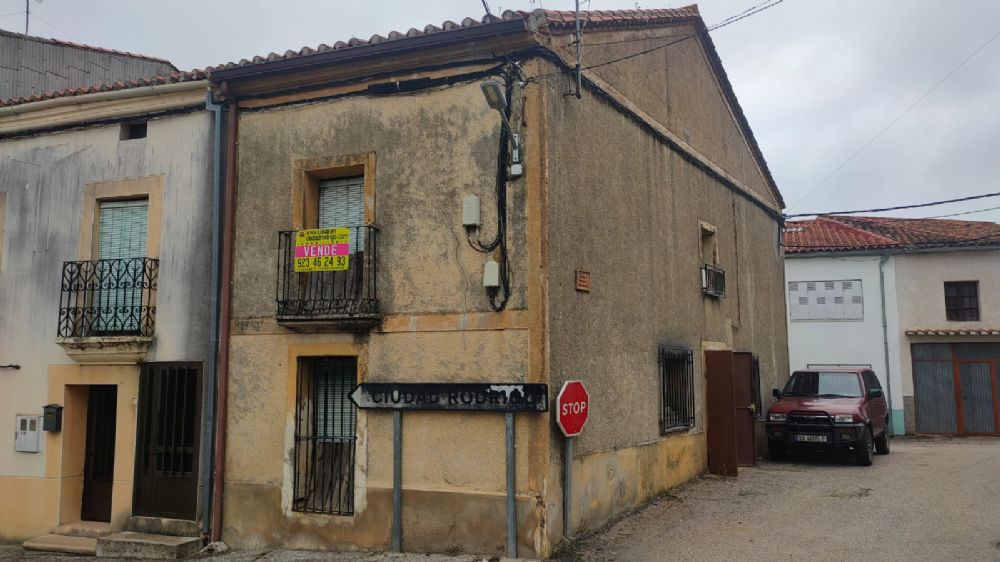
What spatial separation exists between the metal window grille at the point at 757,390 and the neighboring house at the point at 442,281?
4446 mm

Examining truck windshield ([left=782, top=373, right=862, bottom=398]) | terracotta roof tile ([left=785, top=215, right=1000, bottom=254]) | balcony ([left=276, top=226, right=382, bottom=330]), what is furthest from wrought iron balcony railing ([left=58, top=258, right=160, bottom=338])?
terracotta roof tile ([left=785, top=215, right=1000, bottom=254])

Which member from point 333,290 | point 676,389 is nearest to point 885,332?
point 676,389

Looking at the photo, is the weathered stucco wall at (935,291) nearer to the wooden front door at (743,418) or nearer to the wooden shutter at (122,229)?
the wooden front door at (743,418)

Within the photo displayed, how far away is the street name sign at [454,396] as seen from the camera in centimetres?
795

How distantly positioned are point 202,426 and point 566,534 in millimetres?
4625

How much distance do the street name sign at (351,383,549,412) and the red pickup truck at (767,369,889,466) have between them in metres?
7.52

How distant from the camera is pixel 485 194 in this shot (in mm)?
8539

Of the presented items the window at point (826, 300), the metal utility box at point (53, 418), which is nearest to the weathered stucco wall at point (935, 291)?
the window at point (826, 300)

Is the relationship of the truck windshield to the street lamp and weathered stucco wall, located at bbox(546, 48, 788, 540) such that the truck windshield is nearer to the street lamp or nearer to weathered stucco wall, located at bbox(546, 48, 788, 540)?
weathered stucco wall, located at bbox(546, 48, 788, 540)

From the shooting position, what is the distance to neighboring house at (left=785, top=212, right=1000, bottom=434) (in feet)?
67.8

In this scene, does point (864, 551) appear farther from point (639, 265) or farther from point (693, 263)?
point (693, 263)

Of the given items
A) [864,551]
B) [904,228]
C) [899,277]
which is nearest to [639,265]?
[864,551]

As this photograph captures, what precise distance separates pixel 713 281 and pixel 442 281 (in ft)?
21.1

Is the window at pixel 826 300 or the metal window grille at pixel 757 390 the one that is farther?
the window at pixel 826 300
